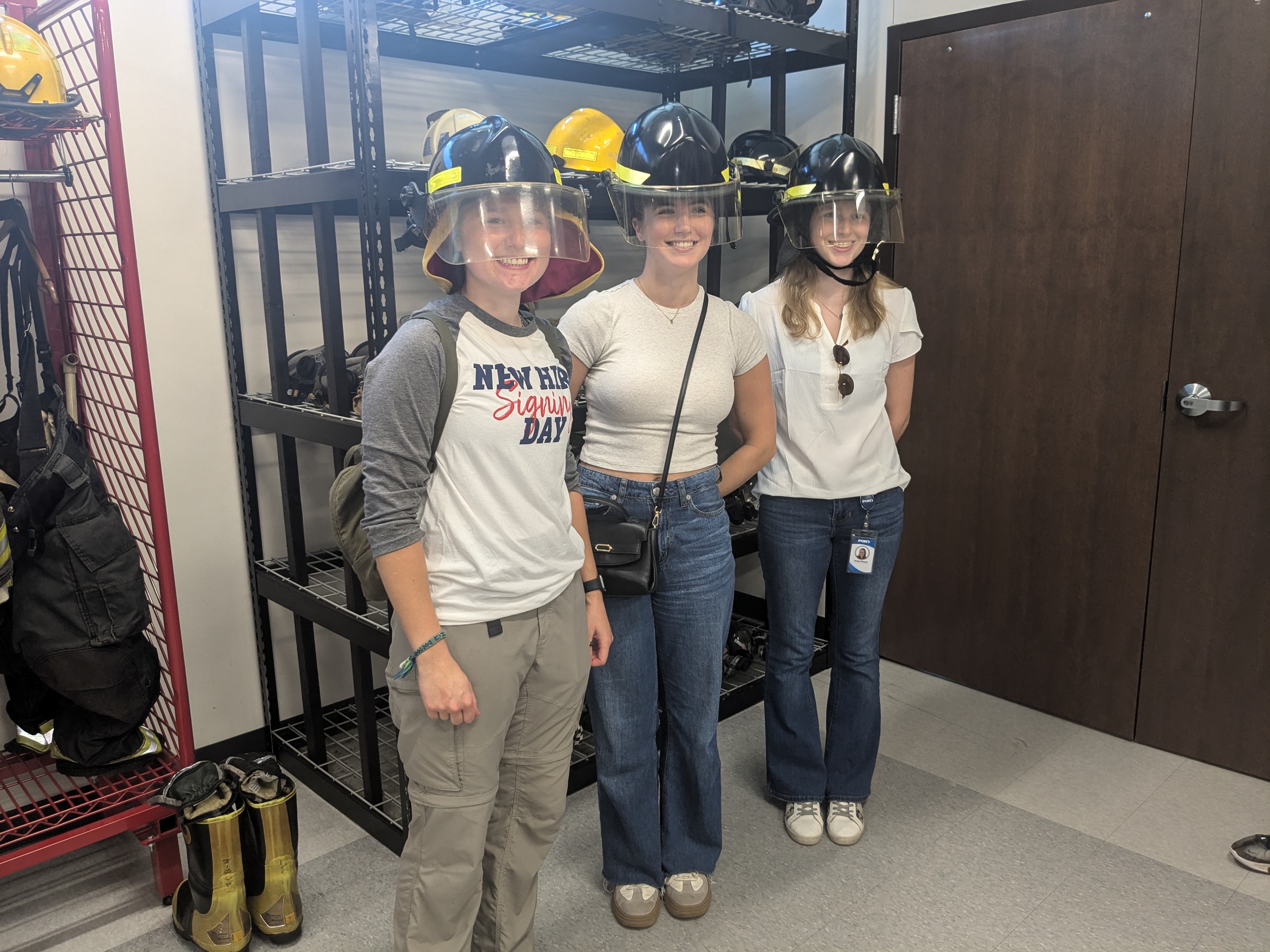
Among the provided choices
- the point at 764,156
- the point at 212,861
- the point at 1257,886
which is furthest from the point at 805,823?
the point at 764,156

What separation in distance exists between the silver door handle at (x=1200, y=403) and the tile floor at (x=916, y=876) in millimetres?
973

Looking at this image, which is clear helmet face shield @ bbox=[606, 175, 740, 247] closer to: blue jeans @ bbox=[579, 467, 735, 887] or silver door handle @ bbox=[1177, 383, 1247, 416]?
blue jeans @ bbox=[579, 467, 735, 887]

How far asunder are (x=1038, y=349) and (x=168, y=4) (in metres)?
2.42

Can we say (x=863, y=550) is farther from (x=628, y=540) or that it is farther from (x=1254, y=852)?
(x=1254, y=852)

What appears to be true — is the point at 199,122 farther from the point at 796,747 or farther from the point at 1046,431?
the point at 1046,431

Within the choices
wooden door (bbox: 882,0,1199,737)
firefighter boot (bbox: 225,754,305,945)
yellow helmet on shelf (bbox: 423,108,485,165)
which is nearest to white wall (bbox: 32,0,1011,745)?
wooden door (bbox: 882,0,1199,737)

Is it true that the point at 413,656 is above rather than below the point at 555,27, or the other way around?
below

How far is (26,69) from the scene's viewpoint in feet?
5.66

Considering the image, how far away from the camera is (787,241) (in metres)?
2.17

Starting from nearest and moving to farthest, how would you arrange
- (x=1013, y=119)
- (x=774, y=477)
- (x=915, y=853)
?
(x=774, y=477) → (x=915, y=853) → (x=1013, y=119)

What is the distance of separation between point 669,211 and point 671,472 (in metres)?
0.48

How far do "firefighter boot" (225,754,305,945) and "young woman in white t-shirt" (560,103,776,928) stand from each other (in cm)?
63

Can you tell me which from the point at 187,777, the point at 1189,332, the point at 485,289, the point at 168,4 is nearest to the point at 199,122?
the point at 168,4

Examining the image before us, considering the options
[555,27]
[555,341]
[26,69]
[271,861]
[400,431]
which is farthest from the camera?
[555,27]
